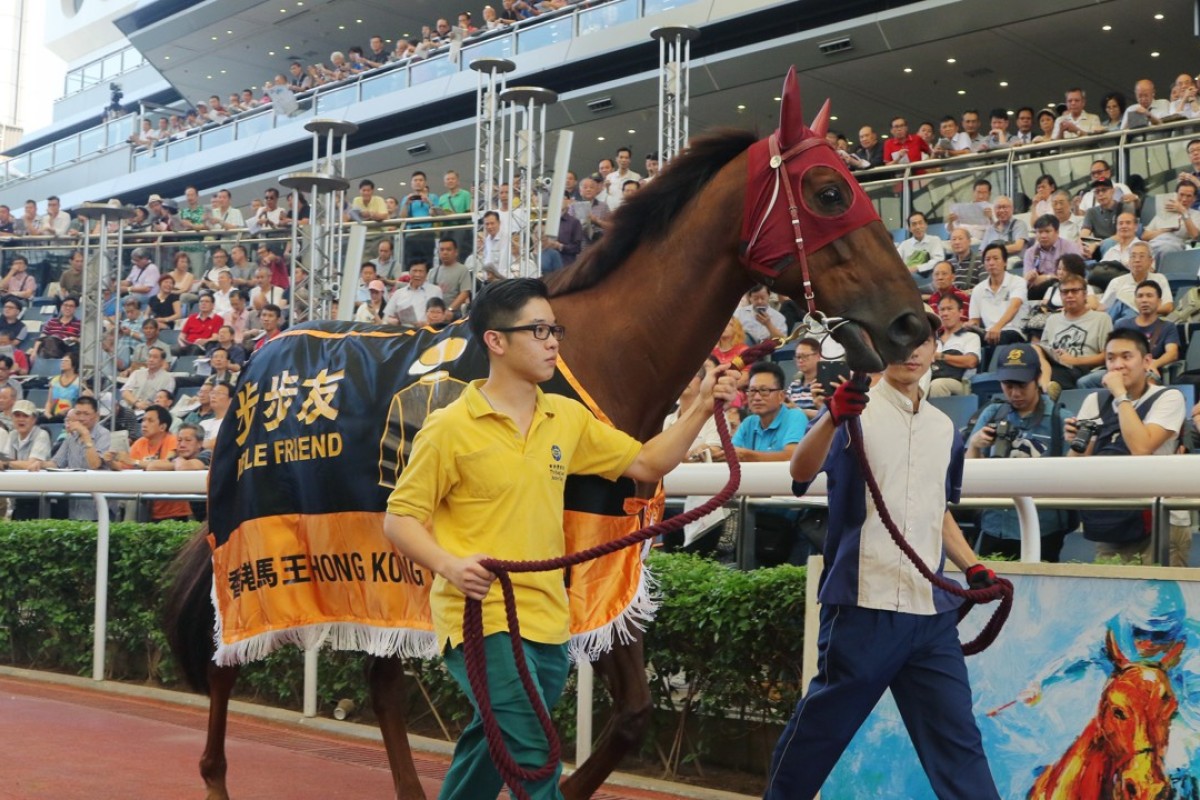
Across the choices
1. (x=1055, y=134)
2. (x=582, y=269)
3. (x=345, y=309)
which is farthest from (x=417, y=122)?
(x=582, y=269)

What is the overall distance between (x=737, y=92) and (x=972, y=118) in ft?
22.9

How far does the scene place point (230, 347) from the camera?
44.0 ft

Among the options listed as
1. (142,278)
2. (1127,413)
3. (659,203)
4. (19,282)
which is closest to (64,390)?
(142,278)

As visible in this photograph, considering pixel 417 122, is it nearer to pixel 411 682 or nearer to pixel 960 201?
pixel 960 201

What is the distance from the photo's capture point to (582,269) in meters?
3.83

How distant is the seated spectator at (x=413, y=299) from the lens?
40.4ft

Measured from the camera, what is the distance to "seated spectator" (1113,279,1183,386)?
7.41 m

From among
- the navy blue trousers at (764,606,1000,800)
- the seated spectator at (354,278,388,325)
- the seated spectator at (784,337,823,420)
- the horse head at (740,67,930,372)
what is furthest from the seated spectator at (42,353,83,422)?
the navy blue trousers at (764,606,1000,800)

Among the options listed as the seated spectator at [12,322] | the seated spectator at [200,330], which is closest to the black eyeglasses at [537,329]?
the seated spectator at [200,330]

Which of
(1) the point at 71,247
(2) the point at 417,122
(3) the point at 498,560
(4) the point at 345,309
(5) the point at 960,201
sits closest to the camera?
(3) the point at 498,560

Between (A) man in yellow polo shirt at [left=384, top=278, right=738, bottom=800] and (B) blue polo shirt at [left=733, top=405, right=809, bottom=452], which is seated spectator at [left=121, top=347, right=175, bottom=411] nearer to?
(B) blue polo shirt at [left=733, top=405, right=809, bottom=452]

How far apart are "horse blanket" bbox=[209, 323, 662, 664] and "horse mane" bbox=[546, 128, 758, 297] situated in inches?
13.8

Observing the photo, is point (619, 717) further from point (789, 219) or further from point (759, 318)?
point (759, 318)

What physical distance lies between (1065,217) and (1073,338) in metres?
2.39
